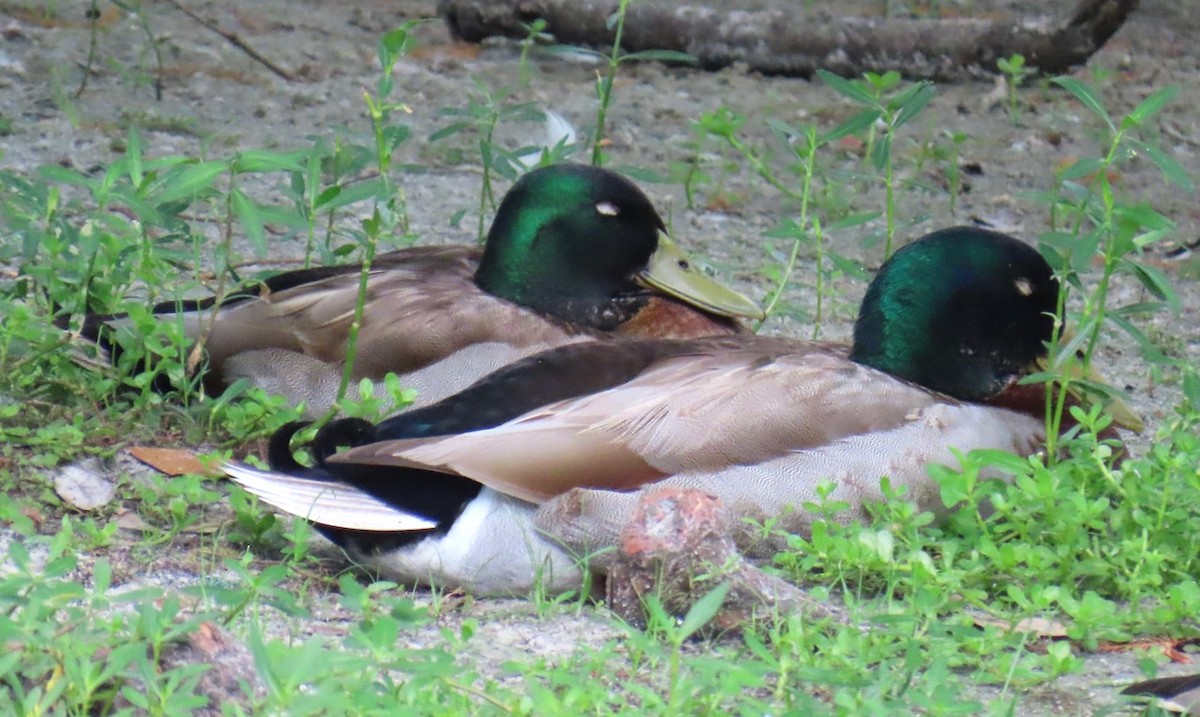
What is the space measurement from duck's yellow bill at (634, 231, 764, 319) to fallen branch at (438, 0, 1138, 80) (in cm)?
363

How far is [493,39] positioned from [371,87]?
1.16 m

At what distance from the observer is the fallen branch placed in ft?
28.5

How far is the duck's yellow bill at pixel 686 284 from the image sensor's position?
5.29 metres

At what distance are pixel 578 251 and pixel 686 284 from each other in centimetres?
35

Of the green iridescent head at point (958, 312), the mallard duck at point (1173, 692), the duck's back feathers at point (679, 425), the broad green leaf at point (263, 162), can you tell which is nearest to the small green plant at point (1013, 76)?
the green iridescent head at point (958, 312)

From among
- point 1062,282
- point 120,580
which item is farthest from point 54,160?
point 1062,282

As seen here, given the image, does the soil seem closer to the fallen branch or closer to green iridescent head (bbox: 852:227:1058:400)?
the fallen branch

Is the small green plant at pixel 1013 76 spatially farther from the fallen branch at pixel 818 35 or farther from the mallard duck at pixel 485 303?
the mallard duck at pixel 485 303

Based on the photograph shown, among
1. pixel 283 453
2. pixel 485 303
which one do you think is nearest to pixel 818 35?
Result: pixel 485 303

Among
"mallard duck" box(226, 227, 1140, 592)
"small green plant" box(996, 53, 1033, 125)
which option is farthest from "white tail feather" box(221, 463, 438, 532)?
"small green plant" box(996, 53, 1033, 125)

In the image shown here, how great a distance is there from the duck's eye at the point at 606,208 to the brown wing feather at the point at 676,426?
114cm

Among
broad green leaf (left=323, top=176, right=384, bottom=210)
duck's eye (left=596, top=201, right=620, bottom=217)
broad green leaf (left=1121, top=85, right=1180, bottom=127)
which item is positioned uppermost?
broad green leaf (left=1121, top=85, right=1180, bottom=127)

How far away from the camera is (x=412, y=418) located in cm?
388

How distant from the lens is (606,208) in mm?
5254
